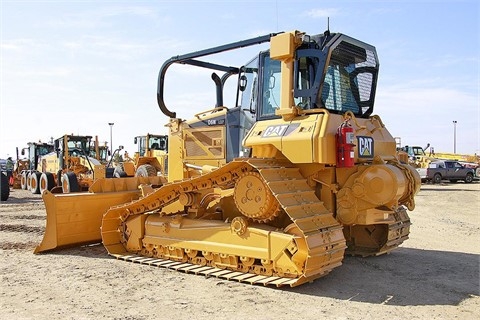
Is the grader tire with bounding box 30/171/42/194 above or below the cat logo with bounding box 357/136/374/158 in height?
below

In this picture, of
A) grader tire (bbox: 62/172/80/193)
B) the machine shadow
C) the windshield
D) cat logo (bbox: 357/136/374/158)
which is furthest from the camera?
grader tire (bbox: 62/172/80/193)

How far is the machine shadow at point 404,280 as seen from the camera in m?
5.71

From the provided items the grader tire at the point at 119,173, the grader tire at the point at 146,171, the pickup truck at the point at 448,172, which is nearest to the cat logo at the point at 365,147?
the grader tire at the point at 146,171

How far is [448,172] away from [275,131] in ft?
99.5

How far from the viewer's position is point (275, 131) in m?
6.54

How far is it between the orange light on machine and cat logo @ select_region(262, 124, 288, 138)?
732 mm

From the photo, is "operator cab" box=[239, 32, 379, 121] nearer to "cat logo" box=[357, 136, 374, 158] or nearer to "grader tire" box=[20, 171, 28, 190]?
"cat logo" box=[357, 136, 374, 158]

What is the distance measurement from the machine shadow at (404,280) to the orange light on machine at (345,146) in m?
1.57

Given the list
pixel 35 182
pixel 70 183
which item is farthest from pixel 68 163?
pixel 70 183

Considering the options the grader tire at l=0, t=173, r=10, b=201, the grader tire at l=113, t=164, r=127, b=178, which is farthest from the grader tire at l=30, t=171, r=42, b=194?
the grader tire at l=113, t=164, r=127, b=178

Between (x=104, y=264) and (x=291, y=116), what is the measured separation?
11.9ft

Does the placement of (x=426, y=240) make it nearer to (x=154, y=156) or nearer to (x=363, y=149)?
(x=363, y=149)

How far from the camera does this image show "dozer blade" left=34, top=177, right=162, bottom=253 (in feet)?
26.7

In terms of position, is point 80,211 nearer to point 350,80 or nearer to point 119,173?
point 350,80
